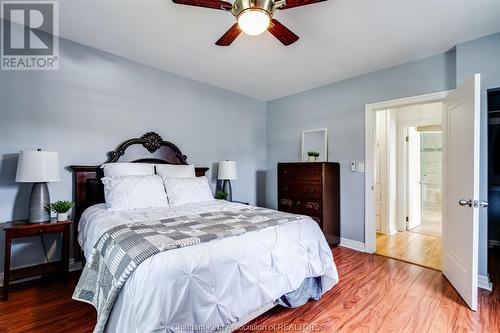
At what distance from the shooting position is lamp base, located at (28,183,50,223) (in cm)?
220

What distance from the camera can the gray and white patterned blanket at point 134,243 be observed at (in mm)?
1258

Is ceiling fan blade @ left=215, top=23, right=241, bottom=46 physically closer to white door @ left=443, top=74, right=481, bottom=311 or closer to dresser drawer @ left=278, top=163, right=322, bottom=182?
white door @ left=443, top=74, right=481, bottom=311

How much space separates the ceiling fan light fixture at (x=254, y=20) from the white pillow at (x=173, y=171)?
194 centimetres

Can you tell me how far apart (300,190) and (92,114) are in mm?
2925

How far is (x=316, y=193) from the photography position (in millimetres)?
3424

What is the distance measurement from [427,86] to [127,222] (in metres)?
3.52

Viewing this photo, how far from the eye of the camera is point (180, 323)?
47.7 inches

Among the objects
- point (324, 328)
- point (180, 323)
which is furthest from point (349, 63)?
point (180, 323)

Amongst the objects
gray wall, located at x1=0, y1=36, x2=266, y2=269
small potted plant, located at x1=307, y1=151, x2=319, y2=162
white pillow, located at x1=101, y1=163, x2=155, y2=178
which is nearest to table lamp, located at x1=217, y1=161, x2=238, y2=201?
gray wall, located at x1=0, y1=36, x2=266, y2=269

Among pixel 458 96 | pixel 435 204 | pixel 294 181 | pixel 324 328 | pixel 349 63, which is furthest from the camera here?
pixel 435 204

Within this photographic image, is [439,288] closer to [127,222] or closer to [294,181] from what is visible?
[294,181]

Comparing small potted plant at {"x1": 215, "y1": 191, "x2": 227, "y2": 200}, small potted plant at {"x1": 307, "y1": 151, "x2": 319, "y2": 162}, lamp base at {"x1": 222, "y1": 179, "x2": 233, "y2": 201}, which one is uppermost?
small potted plant at {"x1": 307, "y1": 151, "x2": 319, "y2": 162}

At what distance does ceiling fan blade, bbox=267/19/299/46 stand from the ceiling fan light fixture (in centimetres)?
11

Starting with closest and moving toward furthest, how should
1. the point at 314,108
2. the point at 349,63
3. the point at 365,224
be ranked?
the point at 349,63 < the point at 365,224 < the point at 314,108
